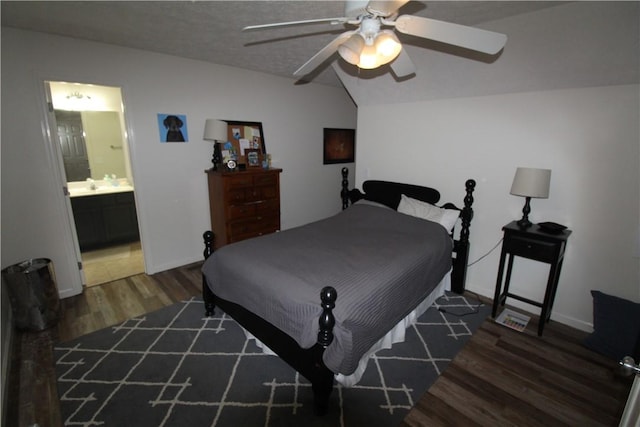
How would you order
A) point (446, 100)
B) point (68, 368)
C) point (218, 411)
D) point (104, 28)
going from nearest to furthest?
point (218, 411), point (68, 368), point (104, 28), point (446, 100)

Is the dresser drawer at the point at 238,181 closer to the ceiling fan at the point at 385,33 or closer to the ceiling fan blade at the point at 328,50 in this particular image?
the ceiling fan blade at the point at 328,50

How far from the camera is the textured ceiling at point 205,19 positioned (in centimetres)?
215

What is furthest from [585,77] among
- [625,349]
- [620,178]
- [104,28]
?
[104,28]

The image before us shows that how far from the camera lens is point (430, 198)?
3467 mm

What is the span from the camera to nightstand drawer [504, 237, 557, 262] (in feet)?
8.04

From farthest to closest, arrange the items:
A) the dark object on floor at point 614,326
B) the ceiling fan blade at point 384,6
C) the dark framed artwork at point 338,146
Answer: the dark framed artwork at point 338,146 → the dark object on floor at point 614,326 → the ceiling fan blade at point 384,6

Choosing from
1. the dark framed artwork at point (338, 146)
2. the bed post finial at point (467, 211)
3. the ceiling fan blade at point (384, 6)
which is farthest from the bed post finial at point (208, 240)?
the dark framed artwork at point (338, 146)

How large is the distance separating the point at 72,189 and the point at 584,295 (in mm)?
6257

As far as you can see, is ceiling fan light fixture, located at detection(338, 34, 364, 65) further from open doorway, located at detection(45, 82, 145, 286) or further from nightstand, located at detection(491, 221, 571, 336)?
open doorway, located at detection(45, 82, 145, 286)

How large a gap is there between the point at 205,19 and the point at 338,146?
335 centimetres

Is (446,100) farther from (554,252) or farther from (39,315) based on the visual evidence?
(39,315)

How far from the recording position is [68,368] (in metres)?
2.20

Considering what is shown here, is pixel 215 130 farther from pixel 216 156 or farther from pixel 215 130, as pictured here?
pixel 216 156

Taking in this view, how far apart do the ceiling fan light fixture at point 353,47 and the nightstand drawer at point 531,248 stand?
6.74 ft
